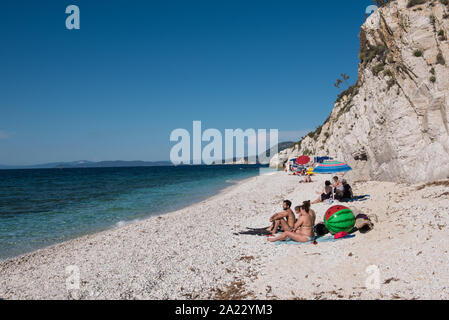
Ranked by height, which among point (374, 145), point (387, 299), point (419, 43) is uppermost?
point (419, 43)

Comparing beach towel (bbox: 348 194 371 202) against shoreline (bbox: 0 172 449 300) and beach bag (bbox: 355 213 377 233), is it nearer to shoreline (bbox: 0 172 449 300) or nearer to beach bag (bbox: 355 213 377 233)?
shoreline (bbox: 0 172 449 300)

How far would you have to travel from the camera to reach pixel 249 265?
7941mm

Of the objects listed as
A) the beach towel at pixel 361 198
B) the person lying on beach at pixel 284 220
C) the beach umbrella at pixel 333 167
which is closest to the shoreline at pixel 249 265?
the person lying on beach at pixel 284 220

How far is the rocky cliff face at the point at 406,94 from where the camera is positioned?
1416 centimetres

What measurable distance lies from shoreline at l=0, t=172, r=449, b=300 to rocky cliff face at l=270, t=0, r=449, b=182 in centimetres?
364

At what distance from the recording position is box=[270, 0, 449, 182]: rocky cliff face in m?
14.2

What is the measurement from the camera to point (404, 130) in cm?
1589

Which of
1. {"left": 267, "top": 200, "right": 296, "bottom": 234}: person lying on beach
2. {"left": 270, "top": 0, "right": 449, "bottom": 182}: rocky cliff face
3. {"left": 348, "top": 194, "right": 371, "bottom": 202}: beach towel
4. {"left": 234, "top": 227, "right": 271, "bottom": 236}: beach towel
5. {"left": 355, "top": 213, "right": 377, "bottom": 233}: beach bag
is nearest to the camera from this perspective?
{"left": 355, "top": 213, "right": 377, "bottom": 233}: beach bag

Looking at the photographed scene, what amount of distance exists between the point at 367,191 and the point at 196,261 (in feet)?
39.0

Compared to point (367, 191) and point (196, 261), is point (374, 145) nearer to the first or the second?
point (367, 191)

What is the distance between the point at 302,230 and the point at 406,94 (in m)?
12.1

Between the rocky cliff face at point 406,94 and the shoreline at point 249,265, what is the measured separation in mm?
3638

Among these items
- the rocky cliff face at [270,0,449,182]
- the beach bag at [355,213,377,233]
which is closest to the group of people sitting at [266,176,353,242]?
the beach bag at [355,213,377,233]
